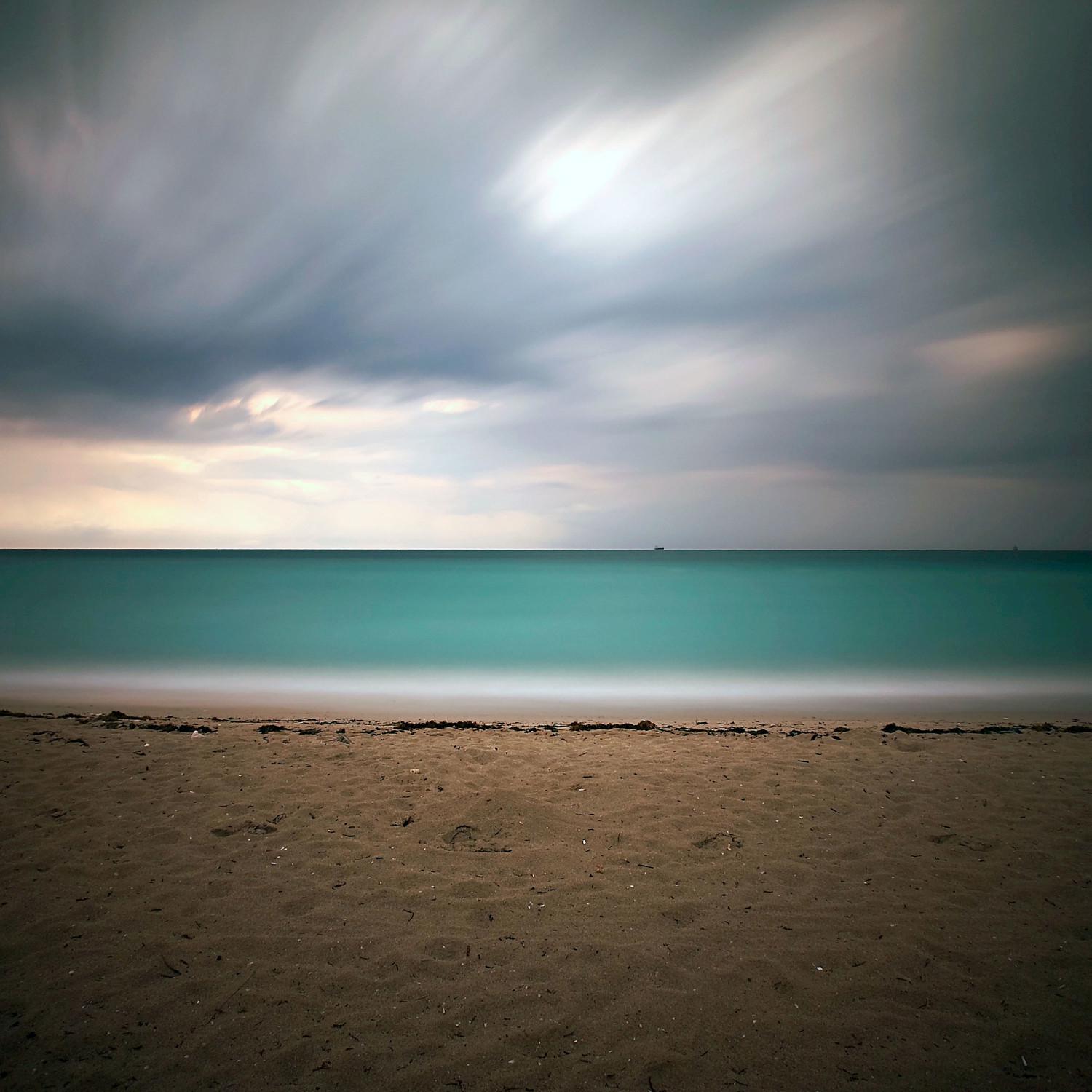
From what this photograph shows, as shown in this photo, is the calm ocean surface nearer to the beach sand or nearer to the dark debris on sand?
the dark debris on sand

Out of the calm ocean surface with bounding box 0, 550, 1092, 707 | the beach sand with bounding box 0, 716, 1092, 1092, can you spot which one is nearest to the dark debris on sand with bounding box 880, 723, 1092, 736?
the beach sand with bounding box 0, 716, 1092, 1092

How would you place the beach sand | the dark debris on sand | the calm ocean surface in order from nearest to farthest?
the beach sand
the dark debris on sand
the calm ocean surface

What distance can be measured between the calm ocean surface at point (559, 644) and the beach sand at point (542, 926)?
24.2 feet

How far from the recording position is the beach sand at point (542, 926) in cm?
308

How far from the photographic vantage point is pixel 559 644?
2355 cm

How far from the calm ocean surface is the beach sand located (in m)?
7.36

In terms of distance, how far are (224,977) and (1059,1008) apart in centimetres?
493

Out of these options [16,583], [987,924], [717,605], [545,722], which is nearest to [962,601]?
[717,605]

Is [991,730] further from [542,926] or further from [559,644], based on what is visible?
[559,644]

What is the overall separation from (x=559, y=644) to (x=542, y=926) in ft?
63.8

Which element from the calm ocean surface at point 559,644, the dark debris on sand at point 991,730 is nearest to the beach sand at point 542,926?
the dark debris on sand at point 991,730

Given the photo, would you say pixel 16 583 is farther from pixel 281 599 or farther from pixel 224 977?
pixel 224 977

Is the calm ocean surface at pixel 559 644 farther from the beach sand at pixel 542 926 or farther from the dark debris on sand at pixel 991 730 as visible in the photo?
the beach sand at pixel 542 926

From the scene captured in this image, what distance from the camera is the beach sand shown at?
3080 millimetres
